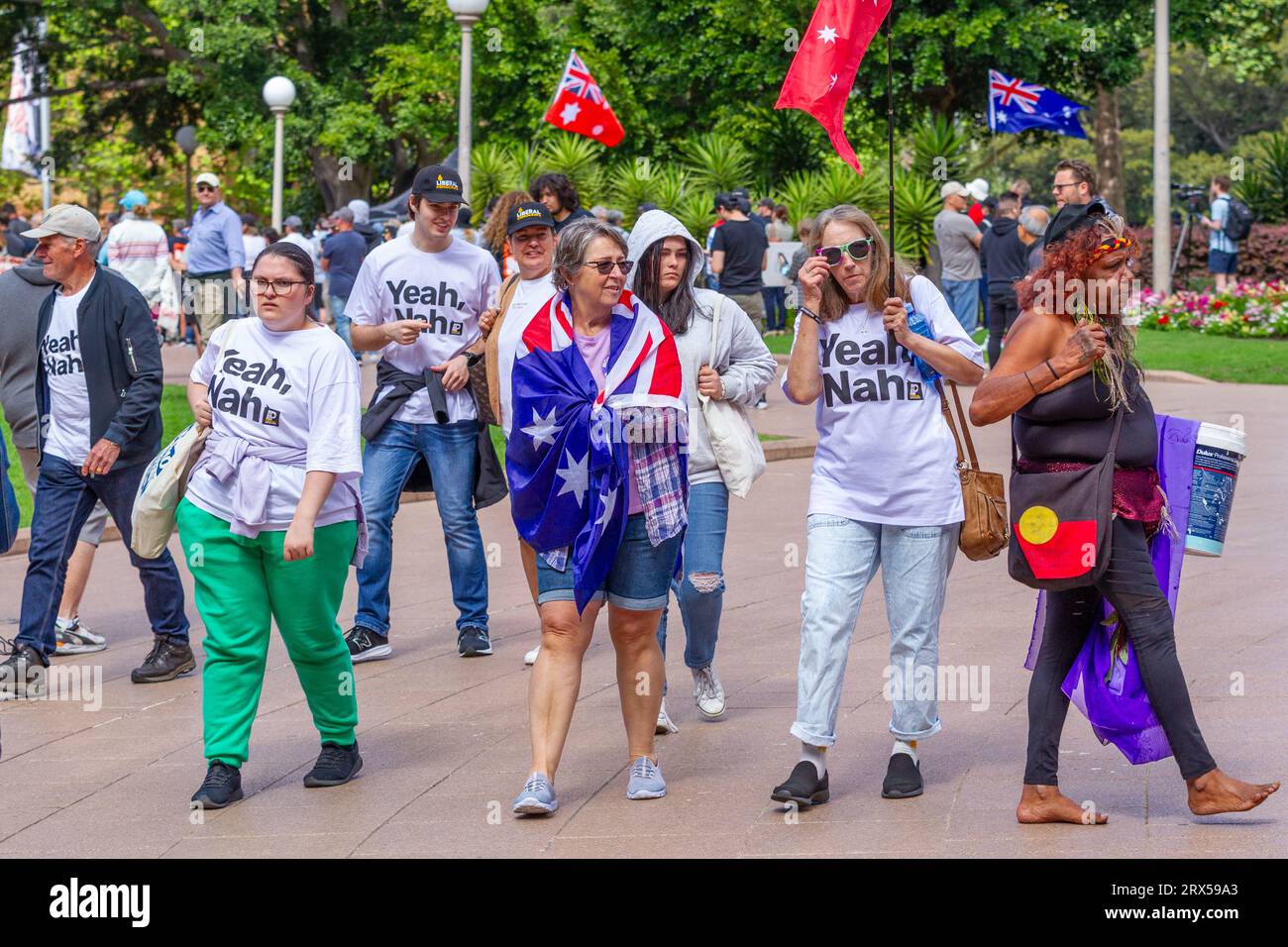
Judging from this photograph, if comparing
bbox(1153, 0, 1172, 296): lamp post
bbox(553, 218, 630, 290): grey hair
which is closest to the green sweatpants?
bbox(553, 218, 630, 290): grey hair

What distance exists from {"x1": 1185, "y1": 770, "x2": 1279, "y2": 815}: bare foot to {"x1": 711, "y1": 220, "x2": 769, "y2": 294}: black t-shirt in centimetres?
1134

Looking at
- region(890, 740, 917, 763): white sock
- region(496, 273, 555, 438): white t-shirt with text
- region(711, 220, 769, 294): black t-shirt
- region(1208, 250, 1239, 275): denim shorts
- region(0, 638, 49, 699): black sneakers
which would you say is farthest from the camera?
region(1208, 250, 1239, 275): denim shorts

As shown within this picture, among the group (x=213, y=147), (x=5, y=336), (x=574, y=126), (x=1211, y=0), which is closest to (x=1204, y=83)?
(x=1211, y=0)

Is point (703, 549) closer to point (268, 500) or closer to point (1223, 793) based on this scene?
point (268, 500)

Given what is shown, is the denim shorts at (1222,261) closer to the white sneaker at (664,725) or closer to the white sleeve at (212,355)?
the white sneaker at (664,725)

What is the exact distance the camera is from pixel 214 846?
513cm

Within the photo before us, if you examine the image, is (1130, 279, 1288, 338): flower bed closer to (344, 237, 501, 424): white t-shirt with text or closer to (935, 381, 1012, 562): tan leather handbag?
(344, 237, 501, 424): white t-shirt with text

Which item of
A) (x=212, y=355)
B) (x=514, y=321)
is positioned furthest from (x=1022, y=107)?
(x=212, y=355)

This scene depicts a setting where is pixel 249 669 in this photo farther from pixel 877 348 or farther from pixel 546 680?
pixel 877 348

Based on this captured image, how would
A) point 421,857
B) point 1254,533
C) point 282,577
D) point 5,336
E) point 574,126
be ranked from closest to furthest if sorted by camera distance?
point 421,857, point 282,577, point 5,336, point 1254,533, point 574,126

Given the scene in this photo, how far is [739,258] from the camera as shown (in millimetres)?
16141

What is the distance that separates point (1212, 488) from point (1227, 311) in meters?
18.7

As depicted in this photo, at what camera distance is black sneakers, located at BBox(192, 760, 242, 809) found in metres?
5.51

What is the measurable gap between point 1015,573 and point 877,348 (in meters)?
0.79
